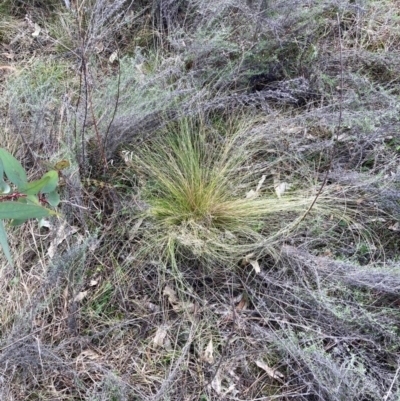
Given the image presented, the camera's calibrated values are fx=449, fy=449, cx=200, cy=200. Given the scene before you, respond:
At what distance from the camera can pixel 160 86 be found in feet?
6.61

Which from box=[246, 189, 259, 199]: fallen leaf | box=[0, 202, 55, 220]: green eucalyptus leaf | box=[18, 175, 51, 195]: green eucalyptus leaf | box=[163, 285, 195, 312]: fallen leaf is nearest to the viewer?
box=[0, 202, 55, 220]: green eucalyptus leaf

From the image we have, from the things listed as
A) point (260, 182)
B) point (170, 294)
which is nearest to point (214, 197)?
point (260, 182)

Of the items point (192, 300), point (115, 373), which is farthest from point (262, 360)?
point (115, 373)

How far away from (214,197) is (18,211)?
1109 mm

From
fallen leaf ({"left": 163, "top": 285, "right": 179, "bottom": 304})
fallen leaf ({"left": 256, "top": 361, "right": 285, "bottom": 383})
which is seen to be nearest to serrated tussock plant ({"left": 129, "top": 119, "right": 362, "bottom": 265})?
fallen leaf ({"left": 163, "top": 285, "right": 179, "bottom": 304})

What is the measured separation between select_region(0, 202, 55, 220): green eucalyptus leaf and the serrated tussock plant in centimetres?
95

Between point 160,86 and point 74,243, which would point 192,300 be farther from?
point 160,86

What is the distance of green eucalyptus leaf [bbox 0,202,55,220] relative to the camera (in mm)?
740

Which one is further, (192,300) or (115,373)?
(192,300)

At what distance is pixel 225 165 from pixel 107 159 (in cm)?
51

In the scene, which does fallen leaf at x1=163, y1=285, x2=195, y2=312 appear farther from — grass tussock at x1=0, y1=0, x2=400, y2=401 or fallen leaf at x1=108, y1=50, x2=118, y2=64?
fallen leaf at x1=108, y1=50, x2=118, y2=64

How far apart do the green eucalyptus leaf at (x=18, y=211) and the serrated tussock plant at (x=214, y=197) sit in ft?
3.11

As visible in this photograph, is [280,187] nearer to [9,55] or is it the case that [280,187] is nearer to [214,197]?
[214,197]

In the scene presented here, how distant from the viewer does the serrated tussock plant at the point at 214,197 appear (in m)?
1.72
